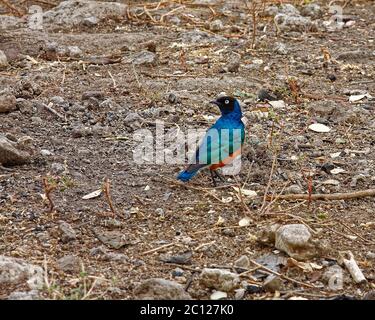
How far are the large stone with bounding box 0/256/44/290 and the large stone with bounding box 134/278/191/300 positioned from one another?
1.53ft

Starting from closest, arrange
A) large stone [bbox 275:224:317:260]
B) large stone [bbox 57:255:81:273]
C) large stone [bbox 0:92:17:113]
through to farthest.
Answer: large stone [bbox 57:255:81:273] → large stone [bbox 275:224:317:260] → large stone [bbox 0:92:17:113]

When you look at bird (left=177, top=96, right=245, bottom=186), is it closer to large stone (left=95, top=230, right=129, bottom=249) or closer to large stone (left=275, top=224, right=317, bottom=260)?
large stone (left=95, top=230, right=129, bottom=249)

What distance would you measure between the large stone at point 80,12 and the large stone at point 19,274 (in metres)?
4.64

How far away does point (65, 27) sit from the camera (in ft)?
26.4

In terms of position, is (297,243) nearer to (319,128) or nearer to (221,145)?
(221,145)

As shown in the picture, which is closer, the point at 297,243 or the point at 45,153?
the point at 297,243

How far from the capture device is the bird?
485 centimetres

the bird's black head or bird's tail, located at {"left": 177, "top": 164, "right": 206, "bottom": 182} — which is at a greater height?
the bird's black head

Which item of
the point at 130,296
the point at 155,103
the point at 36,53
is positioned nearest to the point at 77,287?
the point at 130,296

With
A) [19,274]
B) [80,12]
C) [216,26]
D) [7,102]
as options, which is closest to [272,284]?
[19,274]

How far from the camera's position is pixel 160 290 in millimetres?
3625

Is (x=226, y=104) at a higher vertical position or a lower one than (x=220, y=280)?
higher

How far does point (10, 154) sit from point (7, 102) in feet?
3.05

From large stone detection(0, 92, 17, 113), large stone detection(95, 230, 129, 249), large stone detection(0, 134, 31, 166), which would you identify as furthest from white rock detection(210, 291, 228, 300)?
large stone detection(0, 92, 17, 113)
